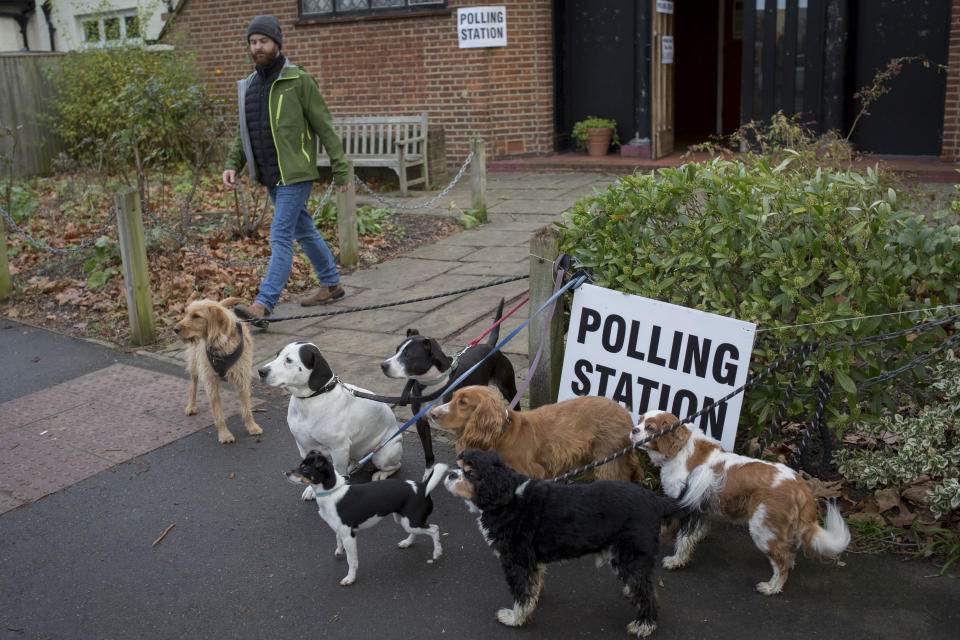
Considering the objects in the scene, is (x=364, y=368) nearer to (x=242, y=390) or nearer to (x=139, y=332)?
(x=242, y=390)

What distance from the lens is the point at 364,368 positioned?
20.0ft

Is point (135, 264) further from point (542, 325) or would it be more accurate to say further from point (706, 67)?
point (706, 67)

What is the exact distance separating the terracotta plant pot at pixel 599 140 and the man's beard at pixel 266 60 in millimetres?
7756

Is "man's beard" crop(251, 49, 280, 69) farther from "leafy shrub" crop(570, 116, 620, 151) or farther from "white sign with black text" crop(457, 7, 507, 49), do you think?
"leafy shrub" crop(570, 116, 620, 151)

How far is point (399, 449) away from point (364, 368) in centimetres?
165

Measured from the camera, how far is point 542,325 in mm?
4750

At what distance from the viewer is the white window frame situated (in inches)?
615

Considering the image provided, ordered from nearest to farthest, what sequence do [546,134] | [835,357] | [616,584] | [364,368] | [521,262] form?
[616,584] < [835,357] < [364,368] < [521,262] < [546,134]

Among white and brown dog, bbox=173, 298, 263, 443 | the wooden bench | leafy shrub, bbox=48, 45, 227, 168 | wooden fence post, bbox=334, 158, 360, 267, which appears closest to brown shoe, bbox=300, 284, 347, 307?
wooden fence post, bbox=334, 158, 360, 267

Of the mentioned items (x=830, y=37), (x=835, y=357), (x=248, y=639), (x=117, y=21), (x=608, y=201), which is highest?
(x=117, y=21)

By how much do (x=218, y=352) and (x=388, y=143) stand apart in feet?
28.3

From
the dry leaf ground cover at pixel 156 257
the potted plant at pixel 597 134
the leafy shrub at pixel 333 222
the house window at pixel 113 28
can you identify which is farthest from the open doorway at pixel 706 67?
the house window at pixel 113 28

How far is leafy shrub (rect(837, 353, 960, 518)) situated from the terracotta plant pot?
34.0ft

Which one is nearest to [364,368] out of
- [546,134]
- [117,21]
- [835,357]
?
[835,357]
